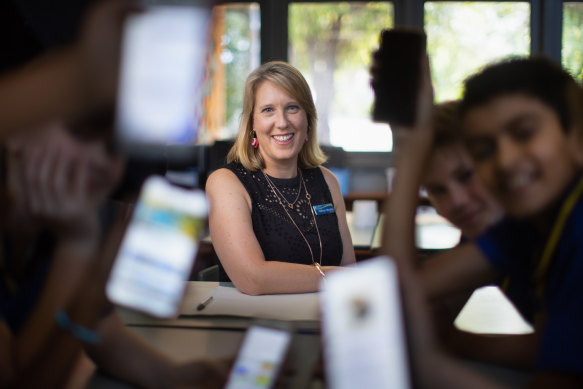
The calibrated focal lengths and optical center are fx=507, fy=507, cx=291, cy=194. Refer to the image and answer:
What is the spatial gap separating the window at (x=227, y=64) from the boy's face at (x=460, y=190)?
0.25 m

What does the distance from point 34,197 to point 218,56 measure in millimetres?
223

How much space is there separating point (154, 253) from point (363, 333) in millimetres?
205

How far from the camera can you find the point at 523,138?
0.50m

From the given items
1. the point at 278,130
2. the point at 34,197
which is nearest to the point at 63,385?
the point at 34,197

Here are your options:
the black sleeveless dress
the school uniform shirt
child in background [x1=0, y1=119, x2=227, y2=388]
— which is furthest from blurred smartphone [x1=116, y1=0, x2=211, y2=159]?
the black sleeveless dress

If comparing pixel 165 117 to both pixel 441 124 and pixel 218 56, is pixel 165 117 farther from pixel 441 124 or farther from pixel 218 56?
pixel 441 124

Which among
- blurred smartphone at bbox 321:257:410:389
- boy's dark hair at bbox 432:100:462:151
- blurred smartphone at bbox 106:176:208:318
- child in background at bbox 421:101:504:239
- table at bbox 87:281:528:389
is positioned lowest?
table at bbox 87:281:528:389

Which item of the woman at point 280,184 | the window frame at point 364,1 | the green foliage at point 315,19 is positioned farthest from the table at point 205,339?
the green foliage at point 315,19

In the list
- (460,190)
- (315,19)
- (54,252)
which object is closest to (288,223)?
(460,190)

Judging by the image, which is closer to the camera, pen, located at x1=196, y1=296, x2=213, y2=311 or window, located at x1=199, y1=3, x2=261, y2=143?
window, located at x1=199, y1=3, x2=261, y2=143

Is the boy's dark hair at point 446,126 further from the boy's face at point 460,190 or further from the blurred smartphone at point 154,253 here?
the blurred smartphone at point 154,253

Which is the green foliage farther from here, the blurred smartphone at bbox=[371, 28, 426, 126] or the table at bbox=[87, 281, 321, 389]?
the blurred smartphone at bbox=[371, 28, 426, 126]

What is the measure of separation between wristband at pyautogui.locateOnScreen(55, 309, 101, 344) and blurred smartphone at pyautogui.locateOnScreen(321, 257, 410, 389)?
230 mm

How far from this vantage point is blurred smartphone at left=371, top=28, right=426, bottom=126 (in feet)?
1.78
